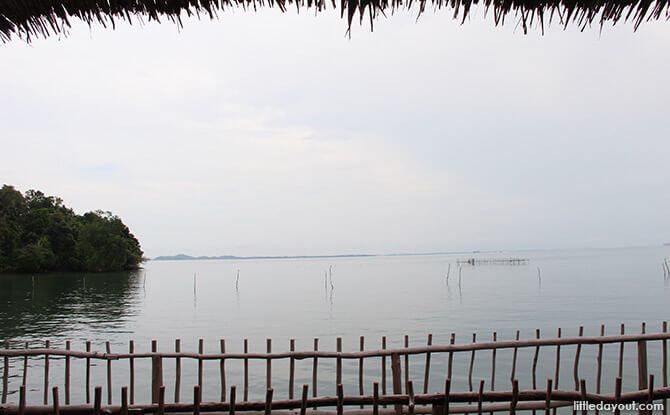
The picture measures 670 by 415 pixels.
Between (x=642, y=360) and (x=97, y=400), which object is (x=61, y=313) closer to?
(x=97, y=400)

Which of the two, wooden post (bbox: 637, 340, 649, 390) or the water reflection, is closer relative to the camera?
wooden post (bbox: 637, 340, 649, 390)

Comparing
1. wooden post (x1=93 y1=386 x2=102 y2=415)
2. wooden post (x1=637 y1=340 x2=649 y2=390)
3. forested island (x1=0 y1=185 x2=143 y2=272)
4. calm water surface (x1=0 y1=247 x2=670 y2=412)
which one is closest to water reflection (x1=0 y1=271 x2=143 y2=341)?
calm water surface (x1=0 y1=247 x2=670 y2=412)

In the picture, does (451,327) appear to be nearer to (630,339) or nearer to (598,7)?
(630,339)

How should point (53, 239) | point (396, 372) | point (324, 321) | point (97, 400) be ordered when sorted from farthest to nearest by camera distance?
1. point (53, 239)
2. point (324, 321)
3. point (396, 372)
4. point (97, 400)

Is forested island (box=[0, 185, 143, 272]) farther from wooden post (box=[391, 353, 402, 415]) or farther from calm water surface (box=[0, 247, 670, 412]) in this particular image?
wooden post (box=[391, 353, 402, 415])

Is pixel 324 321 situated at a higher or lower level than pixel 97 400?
lower

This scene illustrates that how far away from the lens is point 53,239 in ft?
259

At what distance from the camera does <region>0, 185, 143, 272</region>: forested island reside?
71.8 metres

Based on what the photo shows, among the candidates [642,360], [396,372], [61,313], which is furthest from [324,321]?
[396,372]

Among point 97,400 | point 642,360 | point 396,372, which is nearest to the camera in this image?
point 97,400

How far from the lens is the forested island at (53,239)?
71.8 metres

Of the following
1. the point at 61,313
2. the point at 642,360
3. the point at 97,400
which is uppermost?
the point at 97,400

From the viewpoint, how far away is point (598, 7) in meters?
3.32

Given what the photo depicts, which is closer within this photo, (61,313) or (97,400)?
(97,400)
